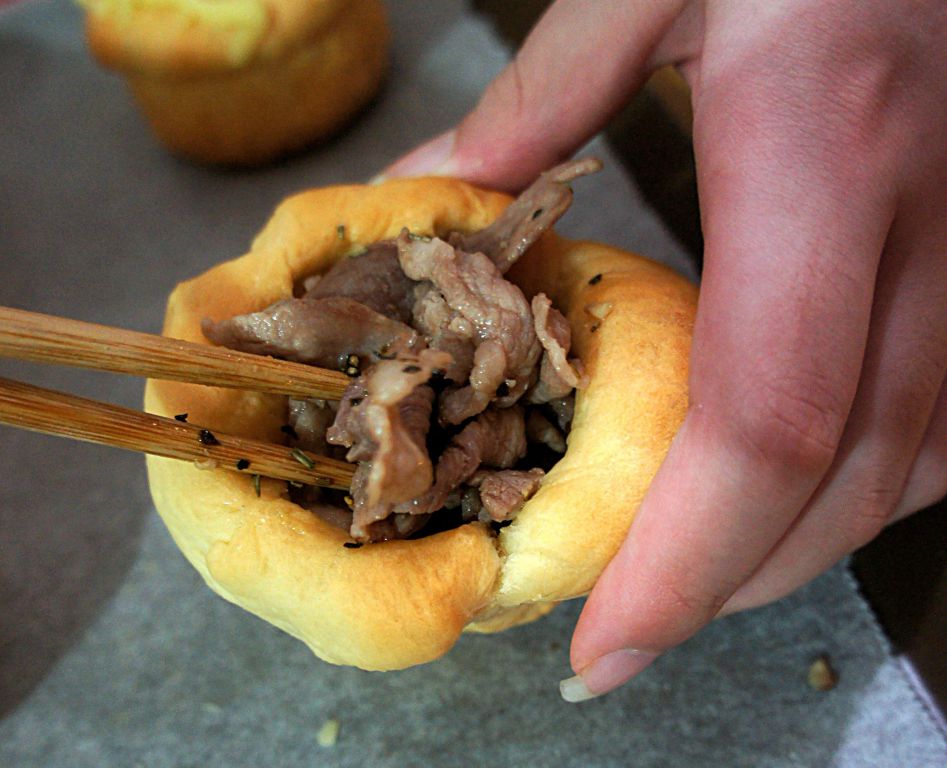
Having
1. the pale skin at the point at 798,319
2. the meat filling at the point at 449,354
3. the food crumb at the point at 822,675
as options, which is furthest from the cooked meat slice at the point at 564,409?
the food crumb at the point at 822,675

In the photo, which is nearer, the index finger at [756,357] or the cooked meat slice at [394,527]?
the index finger at [756,357]

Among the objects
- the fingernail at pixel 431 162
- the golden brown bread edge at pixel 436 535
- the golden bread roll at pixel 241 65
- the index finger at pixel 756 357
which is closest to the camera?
the index finger at pixel 756 357

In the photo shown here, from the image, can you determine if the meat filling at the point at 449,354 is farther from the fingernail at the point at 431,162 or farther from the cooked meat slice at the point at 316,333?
the fingernail at the point at 431,162

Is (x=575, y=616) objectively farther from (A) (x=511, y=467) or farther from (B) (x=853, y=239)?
(B) (x=853, y=239)

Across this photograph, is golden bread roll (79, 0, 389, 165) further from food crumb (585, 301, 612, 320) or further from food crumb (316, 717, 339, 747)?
food crumb (316, 717, 339, 747)

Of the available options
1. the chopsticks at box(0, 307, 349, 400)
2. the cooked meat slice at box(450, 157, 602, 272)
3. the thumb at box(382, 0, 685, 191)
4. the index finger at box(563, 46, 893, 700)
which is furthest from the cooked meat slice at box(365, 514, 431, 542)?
the thumb at box(382, 0, 685, 191)

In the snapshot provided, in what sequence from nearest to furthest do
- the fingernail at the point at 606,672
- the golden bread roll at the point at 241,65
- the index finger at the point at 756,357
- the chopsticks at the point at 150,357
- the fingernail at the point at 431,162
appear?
the chopsticks at the point at 150,357, the index finger at the point at 756,357, the fingernail at the point at 606,672, the fingernail at the point at 431,162, the golden bread roll at the point at 241,65

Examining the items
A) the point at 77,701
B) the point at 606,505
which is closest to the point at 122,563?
the point at 77,701
